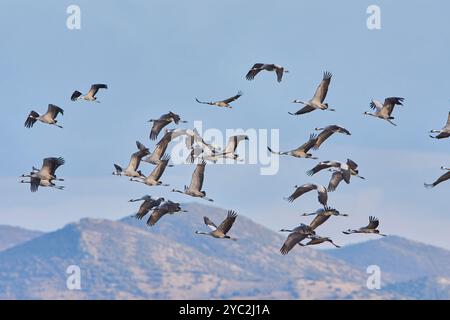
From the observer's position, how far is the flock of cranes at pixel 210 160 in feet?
178

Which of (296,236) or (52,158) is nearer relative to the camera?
(296,236)

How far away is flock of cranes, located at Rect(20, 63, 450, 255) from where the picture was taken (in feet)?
178

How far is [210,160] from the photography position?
5781cm

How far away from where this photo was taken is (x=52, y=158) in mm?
58656

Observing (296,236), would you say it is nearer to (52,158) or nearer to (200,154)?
(200,154)
